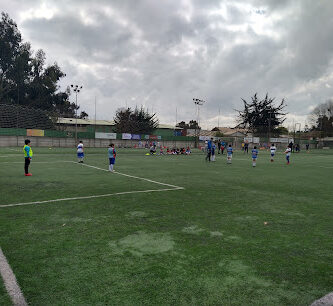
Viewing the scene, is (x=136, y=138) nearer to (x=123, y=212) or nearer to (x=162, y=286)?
(x=123, y=212)

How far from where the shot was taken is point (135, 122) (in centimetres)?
7775

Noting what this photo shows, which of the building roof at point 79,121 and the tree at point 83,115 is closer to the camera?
the building roof at point 79,121

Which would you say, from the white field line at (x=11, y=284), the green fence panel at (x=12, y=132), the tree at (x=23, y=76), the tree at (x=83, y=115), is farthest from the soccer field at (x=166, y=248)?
the tree at (x=83, y=115)

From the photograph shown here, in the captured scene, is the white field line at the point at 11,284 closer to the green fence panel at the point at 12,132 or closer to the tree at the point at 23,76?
the green fence panel at the point at 12,132

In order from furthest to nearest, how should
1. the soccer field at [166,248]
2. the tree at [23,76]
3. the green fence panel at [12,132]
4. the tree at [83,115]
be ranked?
1. the tree at [83,115]
2. the tree at [23,76]
3. the green fence panel at [12,132]
4. the soccer field at [166,248]

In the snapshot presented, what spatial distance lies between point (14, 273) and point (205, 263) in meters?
2.74

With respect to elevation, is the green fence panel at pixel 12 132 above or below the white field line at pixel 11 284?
above

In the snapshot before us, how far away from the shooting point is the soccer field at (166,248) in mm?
3548

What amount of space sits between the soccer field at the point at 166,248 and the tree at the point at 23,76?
60.6 meters

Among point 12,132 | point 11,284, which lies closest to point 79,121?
point 12,132

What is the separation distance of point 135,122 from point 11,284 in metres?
75.0

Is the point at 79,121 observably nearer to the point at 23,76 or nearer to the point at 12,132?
the point at 23,76

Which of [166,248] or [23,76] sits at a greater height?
[23,76]

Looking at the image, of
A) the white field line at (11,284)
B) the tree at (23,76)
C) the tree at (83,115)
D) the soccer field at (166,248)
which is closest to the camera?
the white field line at (11,284)
